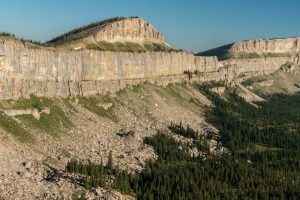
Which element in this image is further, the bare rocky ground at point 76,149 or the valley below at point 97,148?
the valley below at point 97,148

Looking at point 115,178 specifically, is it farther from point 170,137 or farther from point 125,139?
point 170,137

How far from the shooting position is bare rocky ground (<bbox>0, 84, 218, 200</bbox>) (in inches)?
4345

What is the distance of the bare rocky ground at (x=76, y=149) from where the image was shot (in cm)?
11038

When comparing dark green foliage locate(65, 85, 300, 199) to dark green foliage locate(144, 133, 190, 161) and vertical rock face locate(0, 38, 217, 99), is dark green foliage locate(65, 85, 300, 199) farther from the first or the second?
vertical rock face locate(0, 38, 217, 99)

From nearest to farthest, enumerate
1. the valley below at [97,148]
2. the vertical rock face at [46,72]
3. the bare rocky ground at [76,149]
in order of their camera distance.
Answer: the bare rocky ground at [76,149]
the valley below at [97,148]
the vertical rock face at [46,72]

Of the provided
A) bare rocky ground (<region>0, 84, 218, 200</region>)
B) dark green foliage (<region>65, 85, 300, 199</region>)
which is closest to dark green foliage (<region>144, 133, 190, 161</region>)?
dark green foliage (<region>65, 85, 300, 199</region>)

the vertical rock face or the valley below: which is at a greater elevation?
the vertical rock face

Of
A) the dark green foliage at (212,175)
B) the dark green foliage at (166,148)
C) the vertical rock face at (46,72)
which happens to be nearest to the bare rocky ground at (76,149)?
the dark green foliage at (166,148)

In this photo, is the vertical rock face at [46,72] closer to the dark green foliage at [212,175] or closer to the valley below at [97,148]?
the valley below at [97,148]

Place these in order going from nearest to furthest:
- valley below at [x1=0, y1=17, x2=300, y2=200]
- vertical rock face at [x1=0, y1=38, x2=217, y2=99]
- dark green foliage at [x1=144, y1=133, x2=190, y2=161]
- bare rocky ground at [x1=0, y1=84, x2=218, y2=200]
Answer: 1. bare rocky ground at [x1=0, y1=84, x2=218, y2=200]
2. valley below at [x1=0, y1=17, x2=300, y2=200]
3. vertical rock face at [x1=0, y1=38, x2=217, y2=99]
4. dark green foliage at [x1=144, y1=133, x2=190, y2=161]

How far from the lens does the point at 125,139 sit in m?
160

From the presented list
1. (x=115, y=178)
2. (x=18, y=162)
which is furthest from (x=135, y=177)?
(x=18, y=162)

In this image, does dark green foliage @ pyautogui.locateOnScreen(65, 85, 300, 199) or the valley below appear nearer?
the valley below

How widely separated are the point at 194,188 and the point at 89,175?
87.6 ft
